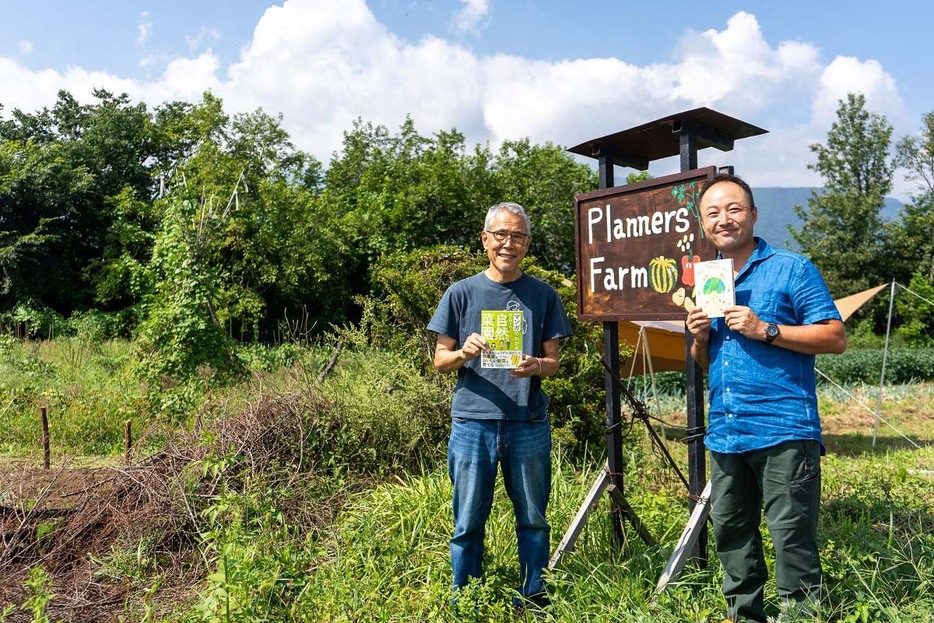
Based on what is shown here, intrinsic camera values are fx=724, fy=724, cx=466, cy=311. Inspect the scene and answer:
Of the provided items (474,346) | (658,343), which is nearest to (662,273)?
(474,346)

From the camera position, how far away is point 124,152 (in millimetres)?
20672

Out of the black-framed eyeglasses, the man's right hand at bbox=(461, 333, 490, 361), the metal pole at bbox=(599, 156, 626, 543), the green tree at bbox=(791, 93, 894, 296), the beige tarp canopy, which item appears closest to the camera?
the man's right hand at bbox=(461, 333, 490, 361)

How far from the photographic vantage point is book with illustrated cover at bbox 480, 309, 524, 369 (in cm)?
286

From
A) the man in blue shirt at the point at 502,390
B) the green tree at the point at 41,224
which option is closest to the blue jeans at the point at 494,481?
the man in blue shirt at the point at 502,390

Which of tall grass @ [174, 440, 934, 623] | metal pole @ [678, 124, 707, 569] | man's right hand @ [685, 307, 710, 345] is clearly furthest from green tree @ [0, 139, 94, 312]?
man's right hand @ [685, 307, 710, 345]

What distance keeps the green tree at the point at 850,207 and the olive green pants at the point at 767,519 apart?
29489 millimetres

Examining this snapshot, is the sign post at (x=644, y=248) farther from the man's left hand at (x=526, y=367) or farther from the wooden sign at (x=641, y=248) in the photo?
the man's left hand at (x=526, y=367)

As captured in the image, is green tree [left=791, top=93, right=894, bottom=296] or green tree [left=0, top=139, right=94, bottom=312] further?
green tree [left=791, top=93, right=894, bottom=296]

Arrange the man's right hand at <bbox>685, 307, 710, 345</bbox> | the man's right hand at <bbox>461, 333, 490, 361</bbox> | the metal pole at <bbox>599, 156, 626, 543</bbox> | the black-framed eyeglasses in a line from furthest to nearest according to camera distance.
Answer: the metal pole at <bbox>599, 156, 626, 543</bbox>, the black-framed eyeglasses, the man's right hand at <bbox>461, 333, 490, 361</bbox>, the man's right hand at <bbox>685, 307, 710, 345</bbox>

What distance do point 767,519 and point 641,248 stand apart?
4.54 feet

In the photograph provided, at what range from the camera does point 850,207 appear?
99.0 feet

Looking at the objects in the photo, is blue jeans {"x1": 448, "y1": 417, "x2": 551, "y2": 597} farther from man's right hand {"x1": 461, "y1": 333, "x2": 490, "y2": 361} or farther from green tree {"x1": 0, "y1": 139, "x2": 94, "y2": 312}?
green tree {"x1": 0, "y1": 139, "x2": 94, "y2": 312}

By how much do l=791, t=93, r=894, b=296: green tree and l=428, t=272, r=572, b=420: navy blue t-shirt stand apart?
29368 mm

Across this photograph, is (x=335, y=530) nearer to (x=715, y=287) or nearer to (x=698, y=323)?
(x=698, y=323)
